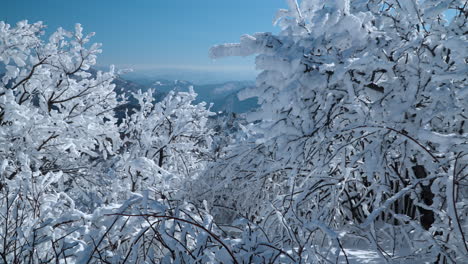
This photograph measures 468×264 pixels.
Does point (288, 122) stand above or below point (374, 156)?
above

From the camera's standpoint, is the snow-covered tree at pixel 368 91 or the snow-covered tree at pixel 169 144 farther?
the snow-covered tree at pixel 169 144

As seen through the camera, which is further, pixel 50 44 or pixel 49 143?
pixel 50 44

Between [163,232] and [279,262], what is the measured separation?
64cm

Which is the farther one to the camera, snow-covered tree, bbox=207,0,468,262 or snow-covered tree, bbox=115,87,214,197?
snow-covered tree, bbox=115,87,214,197

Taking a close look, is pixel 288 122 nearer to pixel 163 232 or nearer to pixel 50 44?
pixel 163 232

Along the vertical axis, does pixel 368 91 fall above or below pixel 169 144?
above

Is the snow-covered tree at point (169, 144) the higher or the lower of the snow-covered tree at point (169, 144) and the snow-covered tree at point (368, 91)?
the lower

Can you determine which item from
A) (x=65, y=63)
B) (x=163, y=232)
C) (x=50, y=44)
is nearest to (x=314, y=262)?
(x=163, y=232)

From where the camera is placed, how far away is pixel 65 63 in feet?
24.9

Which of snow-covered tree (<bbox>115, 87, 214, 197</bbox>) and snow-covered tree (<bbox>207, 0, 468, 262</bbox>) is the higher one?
snow-covered tree (<bbox>207, 0, 468, 262</bbox>)

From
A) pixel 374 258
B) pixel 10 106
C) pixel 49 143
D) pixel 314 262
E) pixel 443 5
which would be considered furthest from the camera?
pixel 49 143

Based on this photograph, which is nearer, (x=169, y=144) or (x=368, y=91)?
(x=368, y=91)

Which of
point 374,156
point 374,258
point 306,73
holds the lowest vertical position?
point 374,258

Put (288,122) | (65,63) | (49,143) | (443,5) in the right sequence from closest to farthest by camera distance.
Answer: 1. (443,5)
2. (288,122)
3. (49,143)
4. (65,63)
